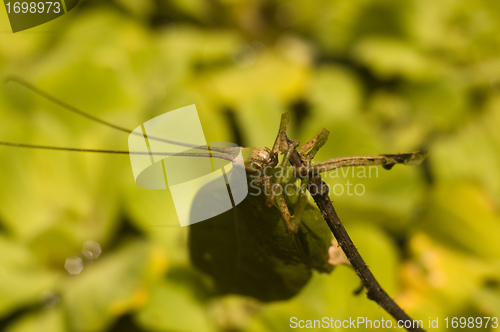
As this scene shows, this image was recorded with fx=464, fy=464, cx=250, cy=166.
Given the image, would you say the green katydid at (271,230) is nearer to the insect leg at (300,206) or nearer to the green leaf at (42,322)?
the insect leg at (300,206)

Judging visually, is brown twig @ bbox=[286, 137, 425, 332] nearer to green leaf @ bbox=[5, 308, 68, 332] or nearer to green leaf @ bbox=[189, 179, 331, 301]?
green leaf @ bbox=[189, 179, 331, 301]

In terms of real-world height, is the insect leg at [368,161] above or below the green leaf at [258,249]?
above

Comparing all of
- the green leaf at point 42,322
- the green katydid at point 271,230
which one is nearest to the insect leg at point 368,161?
the green katydid at point 271,230

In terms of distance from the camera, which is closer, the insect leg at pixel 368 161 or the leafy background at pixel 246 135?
the insect leg at pixel 368 161

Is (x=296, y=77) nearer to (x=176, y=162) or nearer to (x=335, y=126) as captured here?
(x=335, y=126)

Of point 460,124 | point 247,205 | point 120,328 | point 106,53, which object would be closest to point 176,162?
point 247,205

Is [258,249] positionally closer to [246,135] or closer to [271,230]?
[271,230]
